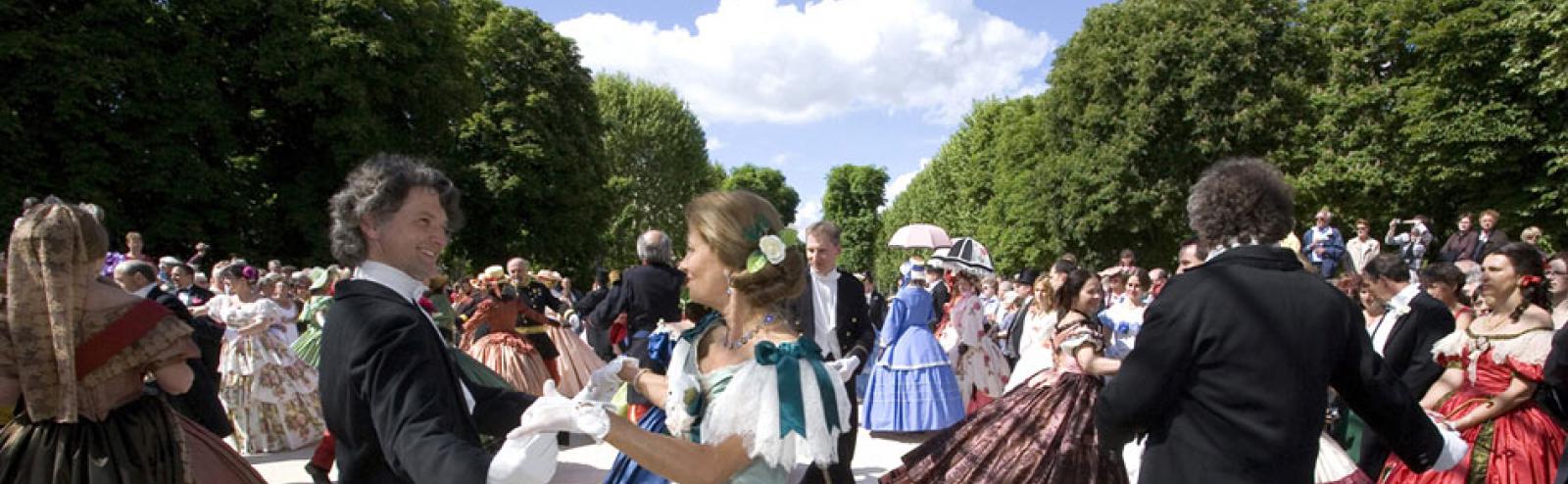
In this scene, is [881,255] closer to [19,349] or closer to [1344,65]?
[1344,65]

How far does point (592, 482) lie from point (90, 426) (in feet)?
13.9

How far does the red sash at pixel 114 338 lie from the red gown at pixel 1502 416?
542 cm

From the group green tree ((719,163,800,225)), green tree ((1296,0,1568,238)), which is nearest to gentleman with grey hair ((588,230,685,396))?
green tree ((1296,0,1568,238))

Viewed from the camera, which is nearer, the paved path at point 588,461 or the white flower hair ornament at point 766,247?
the white flower hair ornament at point 766,247

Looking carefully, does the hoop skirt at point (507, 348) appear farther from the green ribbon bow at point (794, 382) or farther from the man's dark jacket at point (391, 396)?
the green ribbon bow at point (794, 382)

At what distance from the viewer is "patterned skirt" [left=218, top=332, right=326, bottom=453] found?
28.8ft

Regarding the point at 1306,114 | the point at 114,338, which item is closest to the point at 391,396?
the point at 114,338

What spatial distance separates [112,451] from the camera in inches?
129

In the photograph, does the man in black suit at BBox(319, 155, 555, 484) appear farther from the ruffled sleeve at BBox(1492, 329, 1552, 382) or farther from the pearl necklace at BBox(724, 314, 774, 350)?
the ruffled sleeve at BBox(1492, 329, 1552, 382)

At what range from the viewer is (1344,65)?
2678cm

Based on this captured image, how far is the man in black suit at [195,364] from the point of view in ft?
14.7

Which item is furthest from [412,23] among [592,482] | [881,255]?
[881,255]

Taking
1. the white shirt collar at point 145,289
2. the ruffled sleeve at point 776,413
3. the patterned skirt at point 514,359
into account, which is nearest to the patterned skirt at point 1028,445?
the ruffled sleeve at point 776,413

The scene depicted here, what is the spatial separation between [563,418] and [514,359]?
6.95m
